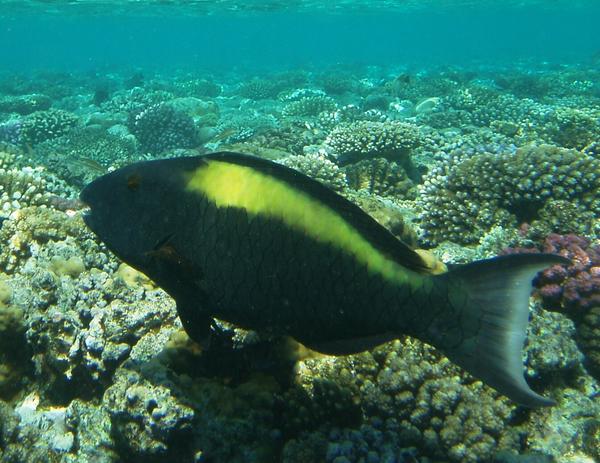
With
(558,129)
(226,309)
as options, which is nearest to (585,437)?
(226,309)

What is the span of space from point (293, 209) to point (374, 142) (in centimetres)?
799

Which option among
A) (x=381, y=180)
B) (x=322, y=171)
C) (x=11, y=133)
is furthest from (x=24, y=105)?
(x=381, y=180)

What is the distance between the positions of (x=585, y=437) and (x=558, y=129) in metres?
12.1

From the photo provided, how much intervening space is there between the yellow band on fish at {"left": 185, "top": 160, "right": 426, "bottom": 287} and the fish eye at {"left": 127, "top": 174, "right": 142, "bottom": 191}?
15.8 inches

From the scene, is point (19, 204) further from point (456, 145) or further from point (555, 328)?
point (456, 145)

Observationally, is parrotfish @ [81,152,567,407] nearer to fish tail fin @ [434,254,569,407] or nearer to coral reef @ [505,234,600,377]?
fish tail fin @ [434,254,569,407]

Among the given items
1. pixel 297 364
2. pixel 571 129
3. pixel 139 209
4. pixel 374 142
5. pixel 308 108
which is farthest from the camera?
pixel 308 108

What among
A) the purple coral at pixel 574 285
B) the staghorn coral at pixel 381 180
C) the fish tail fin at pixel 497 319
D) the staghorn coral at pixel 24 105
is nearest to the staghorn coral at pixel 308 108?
the staghorn coral at pixel 381 180

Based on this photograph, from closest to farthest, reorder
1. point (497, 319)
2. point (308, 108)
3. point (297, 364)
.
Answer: point (497, 319) < point (297, 364) < point (308, 108)

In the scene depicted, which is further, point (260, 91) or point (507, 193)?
point (260, 91)

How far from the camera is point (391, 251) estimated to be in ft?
7.13

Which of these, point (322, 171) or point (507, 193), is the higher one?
point (507, 193)

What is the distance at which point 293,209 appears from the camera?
219 cm

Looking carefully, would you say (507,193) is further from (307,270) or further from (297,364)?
(307,270)
